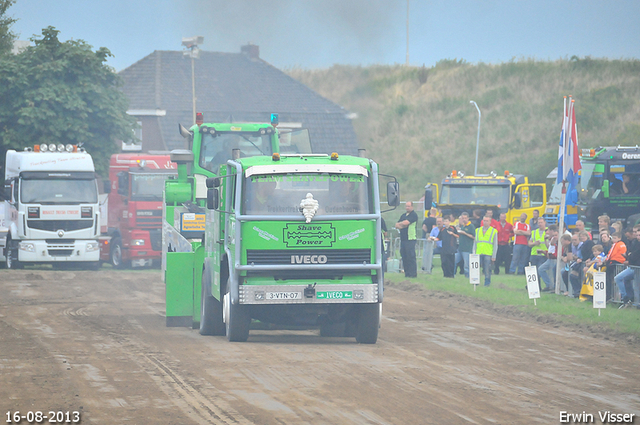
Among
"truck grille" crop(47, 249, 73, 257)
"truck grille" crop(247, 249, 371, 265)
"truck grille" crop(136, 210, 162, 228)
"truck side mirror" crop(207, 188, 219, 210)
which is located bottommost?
"truck grille" crop(47, 249, 73, 257)

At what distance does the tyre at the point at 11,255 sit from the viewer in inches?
1140

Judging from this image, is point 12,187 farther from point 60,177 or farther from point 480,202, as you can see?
point 480,202

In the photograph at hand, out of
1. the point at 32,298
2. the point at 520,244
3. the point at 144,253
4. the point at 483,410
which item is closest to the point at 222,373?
the point at 483,410

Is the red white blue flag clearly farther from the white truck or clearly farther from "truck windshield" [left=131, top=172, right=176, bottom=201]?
the white truck

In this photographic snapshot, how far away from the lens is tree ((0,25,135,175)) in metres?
34.6

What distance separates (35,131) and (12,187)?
20.4 feet

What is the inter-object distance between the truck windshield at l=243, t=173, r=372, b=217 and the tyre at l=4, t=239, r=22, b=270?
60.8 feet

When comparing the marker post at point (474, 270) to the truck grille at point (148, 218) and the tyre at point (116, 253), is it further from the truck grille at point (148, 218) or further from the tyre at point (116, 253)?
the tyre at point (116, 253)

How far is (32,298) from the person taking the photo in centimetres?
1975

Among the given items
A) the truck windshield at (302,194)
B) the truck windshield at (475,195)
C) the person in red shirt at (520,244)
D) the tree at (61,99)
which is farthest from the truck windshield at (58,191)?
the truck windshield at (302,194)

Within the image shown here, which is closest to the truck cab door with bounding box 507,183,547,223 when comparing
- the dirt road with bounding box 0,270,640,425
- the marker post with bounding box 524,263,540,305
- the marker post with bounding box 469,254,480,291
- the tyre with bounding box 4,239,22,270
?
the marker post with bounding box 469,254,480,291

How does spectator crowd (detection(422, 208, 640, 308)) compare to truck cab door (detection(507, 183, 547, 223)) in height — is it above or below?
below

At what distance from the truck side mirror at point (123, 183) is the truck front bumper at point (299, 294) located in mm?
17999

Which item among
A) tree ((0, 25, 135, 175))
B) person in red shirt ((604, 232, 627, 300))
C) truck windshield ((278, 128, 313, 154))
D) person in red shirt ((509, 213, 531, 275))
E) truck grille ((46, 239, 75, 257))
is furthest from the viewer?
tree ((0, 25, 135, 175))
